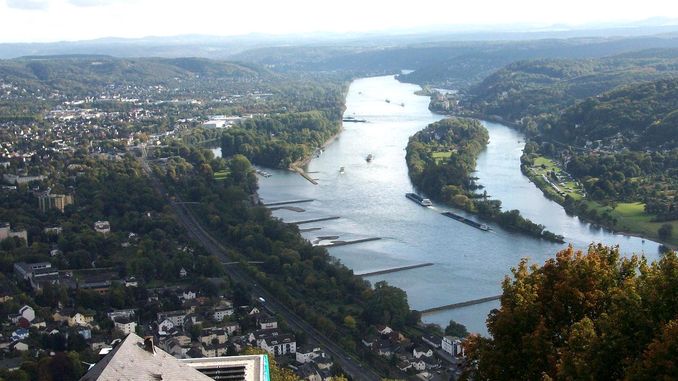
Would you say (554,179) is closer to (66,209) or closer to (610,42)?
(66,209)

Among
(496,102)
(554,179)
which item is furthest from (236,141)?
(496,102)

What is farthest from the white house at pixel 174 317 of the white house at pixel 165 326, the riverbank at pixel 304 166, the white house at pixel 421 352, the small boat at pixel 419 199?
the riverbank at pixel 304 166

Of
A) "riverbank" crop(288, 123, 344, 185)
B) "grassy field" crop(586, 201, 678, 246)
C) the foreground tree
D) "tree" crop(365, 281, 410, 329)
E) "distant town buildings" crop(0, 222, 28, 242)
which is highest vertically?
the foreground tree

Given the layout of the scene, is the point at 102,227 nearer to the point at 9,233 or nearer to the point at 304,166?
the point at 9,233

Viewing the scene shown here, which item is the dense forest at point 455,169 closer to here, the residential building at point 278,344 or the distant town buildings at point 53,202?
the residential building at point 278,344

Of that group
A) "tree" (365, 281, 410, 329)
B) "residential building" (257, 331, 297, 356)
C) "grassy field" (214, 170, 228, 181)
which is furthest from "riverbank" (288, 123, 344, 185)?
"residential building" (257, 331, 297, 356)

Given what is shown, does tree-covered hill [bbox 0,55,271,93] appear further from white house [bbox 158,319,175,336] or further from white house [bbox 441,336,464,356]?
white house [bbox 441,336,464,356]
